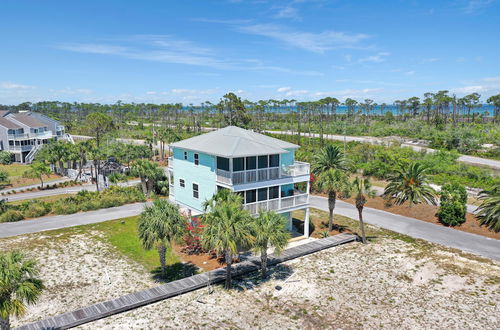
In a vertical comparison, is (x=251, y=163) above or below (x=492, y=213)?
above

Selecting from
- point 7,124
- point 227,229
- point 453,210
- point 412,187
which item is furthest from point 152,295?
point 7,124

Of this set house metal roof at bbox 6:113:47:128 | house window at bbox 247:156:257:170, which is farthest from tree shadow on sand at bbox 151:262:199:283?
house metal roof at bbox 6:113:47:128

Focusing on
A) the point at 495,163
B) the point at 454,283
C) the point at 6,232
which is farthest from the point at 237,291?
the point at 495,163

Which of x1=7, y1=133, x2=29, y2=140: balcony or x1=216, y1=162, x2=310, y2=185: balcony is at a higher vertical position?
x1=7, y1=133, x2=29, y2=140: balcony

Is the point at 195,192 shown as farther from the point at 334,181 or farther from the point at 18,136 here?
the point at 18,136

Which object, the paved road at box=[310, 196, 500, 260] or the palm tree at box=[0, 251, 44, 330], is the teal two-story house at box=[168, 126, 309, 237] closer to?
the paved road at box=[310, 196, 500, 260]
